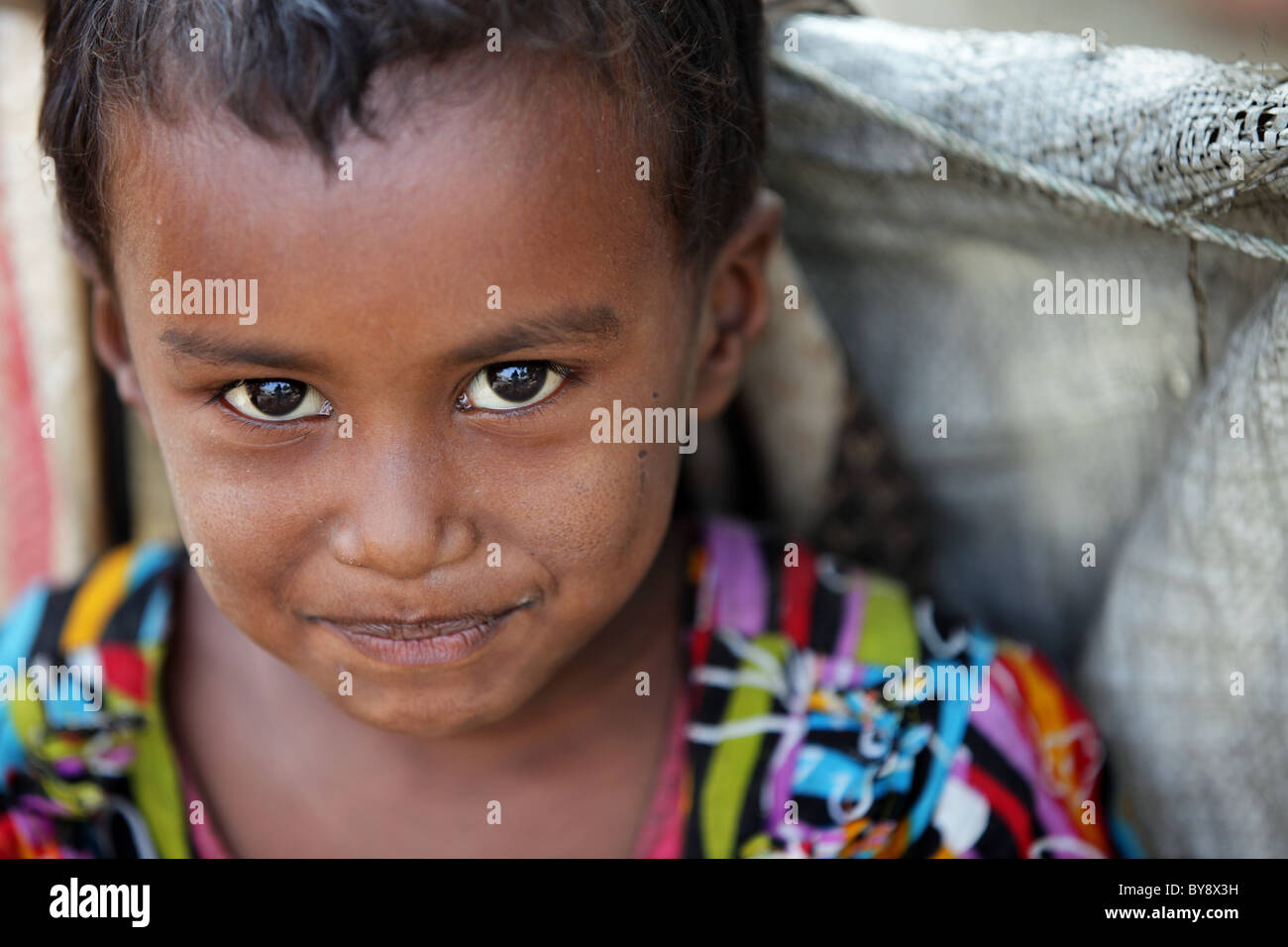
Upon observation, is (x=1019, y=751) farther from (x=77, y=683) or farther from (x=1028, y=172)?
Result: (x=77, y=683)

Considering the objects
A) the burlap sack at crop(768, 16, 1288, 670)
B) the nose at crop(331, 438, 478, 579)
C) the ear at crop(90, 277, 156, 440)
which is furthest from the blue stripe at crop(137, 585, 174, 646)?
the burlap sack at crop(768, 16, 1288, 670)

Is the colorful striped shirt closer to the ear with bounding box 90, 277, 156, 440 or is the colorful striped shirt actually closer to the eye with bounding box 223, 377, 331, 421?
the ear with bounding box 90, 277, 156, 440

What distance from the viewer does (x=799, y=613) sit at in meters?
1.32

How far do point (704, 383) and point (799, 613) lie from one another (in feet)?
0.94

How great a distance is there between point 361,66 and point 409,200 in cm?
10

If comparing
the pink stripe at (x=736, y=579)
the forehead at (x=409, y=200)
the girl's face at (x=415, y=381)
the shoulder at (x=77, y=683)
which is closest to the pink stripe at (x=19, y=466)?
the shoulder at (x=77, y=683)

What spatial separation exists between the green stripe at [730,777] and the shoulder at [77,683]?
24.1 inches

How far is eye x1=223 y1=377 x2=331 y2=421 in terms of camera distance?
3.16ft

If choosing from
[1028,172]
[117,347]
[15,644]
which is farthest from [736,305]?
[15,644]

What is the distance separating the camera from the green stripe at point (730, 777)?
120cm

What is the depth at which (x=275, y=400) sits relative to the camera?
0.97 m

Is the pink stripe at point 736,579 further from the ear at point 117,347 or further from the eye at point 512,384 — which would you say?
the ear at point 117,347

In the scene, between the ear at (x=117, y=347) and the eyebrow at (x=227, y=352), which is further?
the ear at (x=117, y=347)
